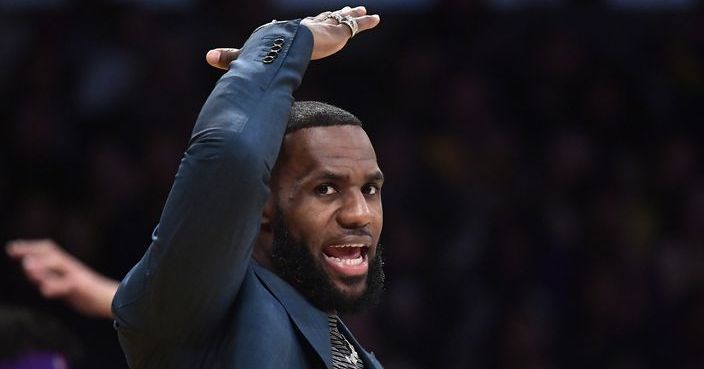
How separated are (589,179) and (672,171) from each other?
485mm

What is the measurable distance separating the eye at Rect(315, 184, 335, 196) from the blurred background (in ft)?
11.0

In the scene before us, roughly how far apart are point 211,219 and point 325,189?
0.39 m

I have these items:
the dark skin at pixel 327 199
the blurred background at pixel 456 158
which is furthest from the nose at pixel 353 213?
the blurred background at pixel 456 158

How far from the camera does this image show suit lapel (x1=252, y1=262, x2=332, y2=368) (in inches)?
103

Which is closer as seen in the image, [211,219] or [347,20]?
[211,219]

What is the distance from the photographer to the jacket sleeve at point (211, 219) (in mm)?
2371

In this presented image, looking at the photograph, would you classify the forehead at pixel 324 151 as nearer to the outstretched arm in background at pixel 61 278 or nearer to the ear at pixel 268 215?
the ear at pixel 268 215

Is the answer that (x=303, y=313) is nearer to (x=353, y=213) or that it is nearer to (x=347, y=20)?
(x=353, y=213)

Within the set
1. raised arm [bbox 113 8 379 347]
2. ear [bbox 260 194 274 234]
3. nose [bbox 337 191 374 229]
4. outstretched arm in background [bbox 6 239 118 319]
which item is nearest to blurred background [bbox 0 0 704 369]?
outstretched arm in background [bbox 6 239 118 319]

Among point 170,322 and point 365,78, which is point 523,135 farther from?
point 170,322

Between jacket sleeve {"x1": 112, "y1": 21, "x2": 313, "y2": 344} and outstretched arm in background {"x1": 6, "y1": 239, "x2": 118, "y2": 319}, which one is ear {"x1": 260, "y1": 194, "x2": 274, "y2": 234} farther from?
outstretched arm in background {"x1": 6, "y1": 239, "x2": 118, "y2": 319}

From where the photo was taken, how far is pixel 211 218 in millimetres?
2367

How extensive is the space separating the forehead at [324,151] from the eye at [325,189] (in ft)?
0.13

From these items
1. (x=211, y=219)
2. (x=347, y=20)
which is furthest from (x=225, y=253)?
(x=347, y=20)
